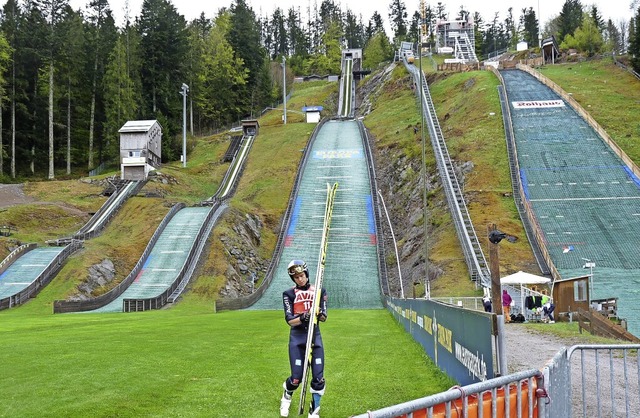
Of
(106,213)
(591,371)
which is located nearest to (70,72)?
(106,213)

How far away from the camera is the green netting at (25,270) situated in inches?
1402

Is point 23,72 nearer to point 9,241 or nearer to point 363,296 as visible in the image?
point 9,241

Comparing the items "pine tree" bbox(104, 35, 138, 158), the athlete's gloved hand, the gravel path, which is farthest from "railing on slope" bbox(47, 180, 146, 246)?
the athlete's gloved hand

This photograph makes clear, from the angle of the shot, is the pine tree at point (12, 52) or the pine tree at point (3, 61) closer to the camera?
the pine tree at point (3, 61)

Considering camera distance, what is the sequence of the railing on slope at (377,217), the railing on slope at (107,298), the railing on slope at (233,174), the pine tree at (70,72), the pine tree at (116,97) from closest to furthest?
the railing on slope at (107,298) < the railing on slope at (377,217) < the railing on slope at (233,174) < the pine tree at (70,72) < the pine tree at (116,97)

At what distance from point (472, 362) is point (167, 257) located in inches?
1400

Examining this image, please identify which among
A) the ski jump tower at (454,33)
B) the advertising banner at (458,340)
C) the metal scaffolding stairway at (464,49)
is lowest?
the advertising banner at (458,340)

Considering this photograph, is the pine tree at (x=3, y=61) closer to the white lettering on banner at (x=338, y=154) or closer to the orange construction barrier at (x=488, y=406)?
the white lettering on banner at (x=338, y=154)

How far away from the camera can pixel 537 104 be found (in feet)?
220

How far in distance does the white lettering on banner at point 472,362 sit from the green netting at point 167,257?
2761 centimetres

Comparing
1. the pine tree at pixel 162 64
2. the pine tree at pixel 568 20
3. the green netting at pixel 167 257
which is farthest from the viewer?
the pine tree at pixel 568 20

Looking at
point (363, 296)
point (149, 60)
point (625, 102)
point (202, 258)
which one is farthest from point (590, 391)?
point (149, 60)

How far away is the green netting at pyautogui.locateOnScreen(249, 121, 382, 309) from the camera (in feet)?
126

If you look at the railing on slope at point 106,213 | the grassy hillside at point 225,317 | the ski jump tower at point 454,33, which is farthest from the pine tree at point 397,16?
the railing on slope at point 106,213
